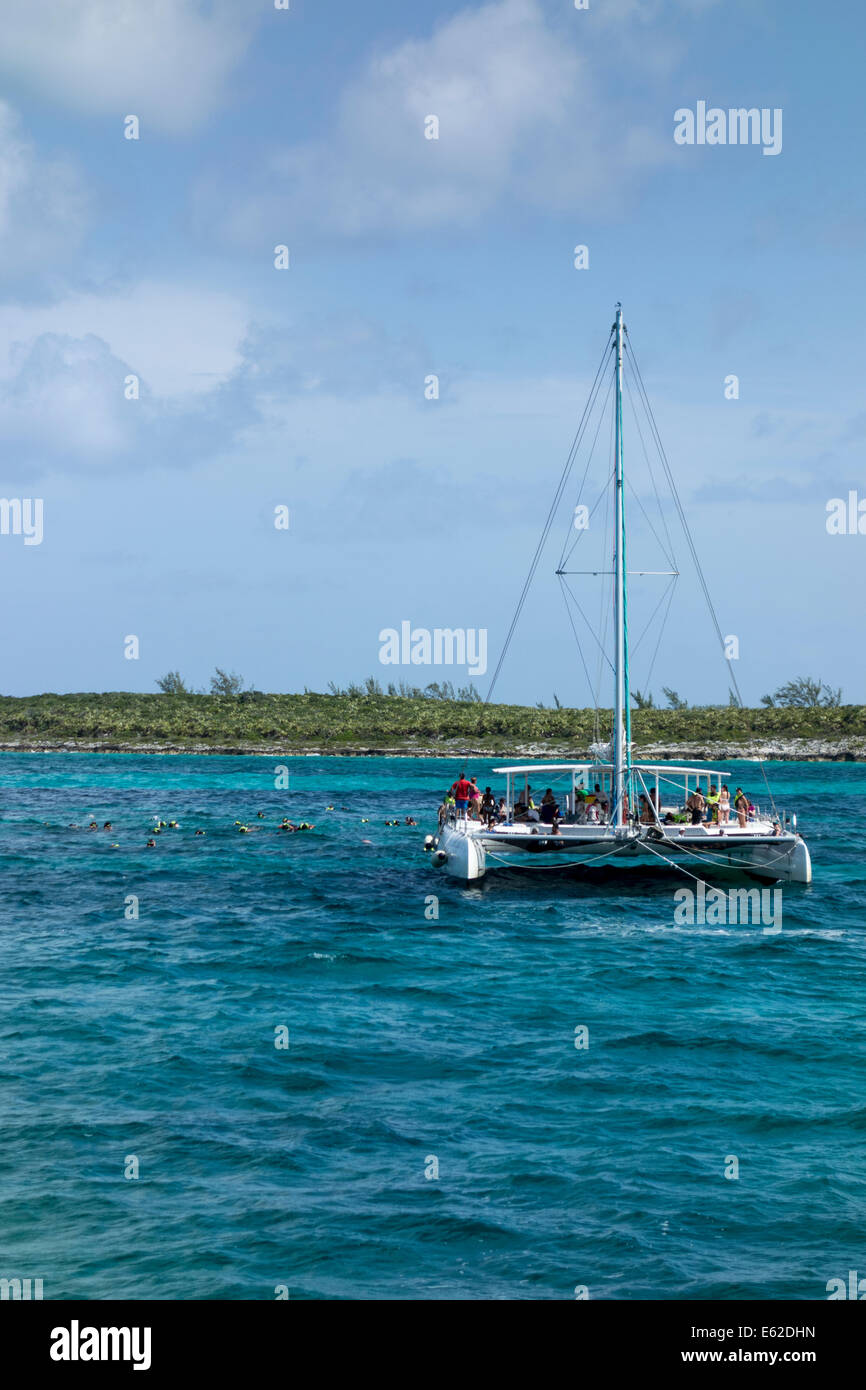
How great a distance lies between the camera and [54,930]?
27297mm

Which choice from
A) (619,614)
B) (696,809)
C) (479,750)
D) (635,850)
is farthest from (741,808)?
(479,750)

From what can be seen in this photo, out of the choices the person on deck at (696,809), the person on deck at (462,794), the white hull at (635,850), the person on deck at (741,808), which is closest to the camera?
the white hull at (635,850)

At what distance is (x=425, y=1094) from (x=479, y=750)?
92.1 metres

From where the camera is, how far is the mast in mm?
34062

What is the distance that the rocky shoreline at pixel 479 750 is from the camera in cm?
10225

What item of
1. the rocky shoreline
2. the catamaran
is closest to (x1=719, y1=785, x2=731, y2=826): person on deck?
the catamaran

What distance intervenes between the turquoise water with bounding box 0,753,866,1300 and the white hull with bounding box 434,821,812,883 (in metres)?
0.90

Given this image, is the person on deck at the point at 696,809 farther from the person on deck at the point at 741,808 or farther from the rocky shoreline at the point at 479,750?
the rocky shoreline at the point at 479,750

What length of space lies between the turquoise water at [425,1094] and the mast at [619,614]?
3.45 m

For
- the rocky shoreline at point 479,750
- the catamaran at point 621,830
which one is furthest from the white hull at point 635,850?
the rocky shoreline at point 479,750

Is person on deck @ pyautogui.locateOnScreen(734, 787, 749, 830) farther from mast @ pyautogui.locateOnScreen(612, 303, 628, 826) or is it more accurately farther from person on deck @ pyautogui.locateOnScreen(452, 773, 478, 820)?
person on deck @ pyautogui.locateOnScreen(452, 773, 478, 820)

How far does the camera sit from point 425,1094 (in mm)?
15898
